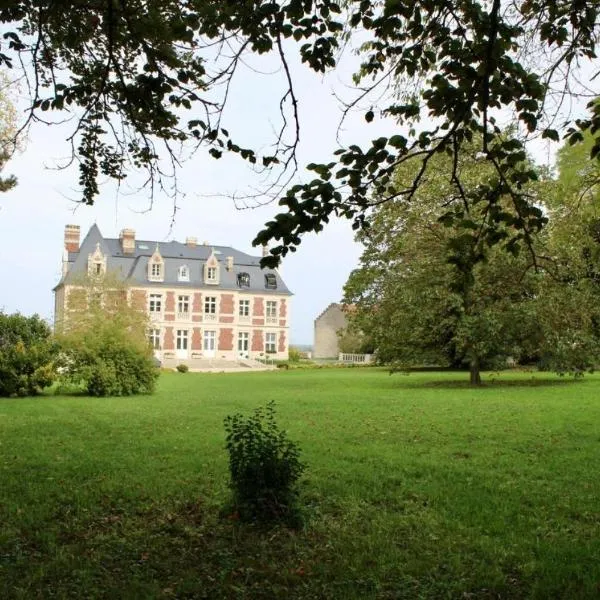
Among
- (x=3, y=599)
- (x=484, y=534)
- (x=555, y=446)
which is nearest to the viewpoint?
(x=3, y=599)

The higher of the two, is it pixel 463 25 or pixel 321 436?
pixel 463 25

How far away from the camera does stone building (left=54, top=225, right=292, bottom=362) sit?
176 feet

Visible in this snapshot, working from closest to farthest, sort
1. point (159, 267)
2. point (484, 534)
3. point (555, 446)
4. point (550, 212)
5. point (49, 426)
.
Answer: point (484, 534)
point (555, 446)
point (49, 426)
point (550, 212)
point (159, 267)

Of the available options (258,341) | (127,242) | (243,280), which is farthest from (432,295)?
(127,242)

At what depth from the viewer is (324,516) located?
598cm

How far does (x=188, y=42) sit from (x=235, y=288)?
2032 inches

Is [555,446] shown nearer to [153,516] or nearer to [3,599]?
[153,516]

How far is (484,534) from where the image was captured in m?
5.46

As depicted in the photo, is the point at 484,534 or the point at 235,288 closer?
the point at 484,534

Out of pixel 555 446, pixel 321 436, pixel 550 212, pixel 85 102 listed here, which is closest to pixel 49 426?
pixel 321 436

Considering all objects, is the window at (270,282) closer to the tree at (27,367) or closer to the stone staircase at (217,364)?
the stone staircase at (217,364)

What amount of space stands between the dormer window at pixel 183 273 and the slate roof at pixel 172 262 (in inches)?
10.9

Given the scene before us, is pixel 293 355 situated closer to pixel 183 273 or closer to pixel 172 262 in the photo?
pixel 183 273

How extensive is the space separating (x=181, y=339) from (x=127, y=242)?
9.81 metres
